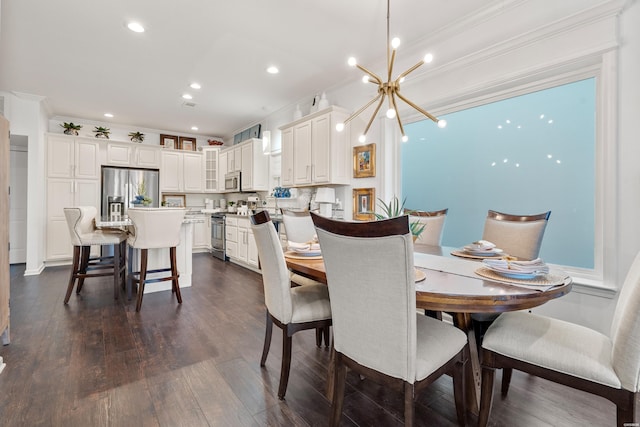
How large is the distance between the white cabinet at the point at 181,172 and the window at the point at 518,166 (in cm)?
507

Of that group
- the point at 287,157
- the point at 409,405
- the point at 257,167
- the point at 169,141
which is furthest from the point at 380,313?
the point at 169,141

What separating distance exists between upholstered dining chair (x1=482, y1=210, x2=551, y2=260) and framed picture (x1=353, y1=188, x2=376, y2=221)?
1.45 m

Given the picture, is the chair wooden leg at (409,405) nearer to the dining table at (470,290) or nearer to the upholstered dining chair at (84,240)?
the dining table at (470,290)

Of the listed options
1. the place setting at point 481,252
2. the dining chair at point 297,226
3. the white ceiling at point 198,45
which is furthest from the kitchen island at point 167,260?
the place setting at point 481,252

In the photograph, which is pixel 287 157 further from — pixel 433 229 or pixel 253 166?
pixel 433 229

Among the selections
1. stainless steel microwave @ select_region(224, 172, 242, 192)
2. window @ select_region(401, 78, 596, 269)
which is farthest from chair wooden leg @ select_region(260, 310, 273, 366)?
stainless steel microwave @ select_region(224, 172, 242, 192)

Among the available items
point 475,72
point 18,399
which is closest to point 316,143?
point 475,72

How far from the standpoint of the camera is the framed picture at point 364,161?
144 inches

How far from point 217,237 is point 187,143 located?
2.58m

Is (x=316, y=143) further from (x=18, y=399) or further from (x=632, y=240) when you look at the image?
(x=18, y=399)

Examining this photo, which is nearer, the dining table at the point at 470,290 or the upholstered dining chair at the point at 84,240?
the dining table at the point at 470,290

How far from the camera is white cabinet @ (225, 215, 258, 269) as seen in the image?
484 centimetres

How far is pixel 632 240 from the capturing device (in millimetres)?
1934

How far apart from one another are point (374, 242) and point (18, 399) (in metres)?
2.14
